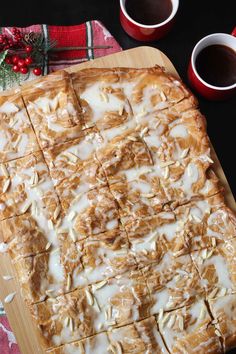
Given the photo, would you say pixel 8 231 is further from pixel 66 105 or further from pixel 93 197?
pixel 66 105


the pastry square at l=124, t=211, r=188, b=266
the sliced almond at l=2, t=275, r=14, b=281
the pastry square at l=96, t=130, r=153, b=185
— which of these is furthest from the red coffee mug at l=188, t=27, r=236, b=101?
→ the sliced almond at l=2, t=275, r=14, b=281

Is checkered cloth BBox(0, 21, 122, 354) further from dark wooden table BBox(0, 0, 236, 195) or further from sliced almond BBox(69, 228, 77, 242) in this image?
sliced almond BBox(69, 228, 77, 242)

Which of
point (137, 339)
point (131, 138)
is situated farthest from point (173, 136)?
point (137, 339)

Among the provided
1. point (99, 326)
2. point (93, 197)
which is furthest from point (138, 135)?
point (99, 326)

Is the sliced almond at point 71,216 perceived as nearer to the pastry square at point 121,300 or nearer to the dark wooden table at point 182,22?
the pastry square at point 121,300

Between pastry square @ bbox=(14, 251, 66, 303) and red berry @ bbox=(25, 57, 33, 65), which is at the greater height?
red berry @ bbox=(25, 57, 33, 65)

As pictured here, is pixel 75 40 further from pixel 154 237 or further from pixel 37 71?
pixel 154 237
